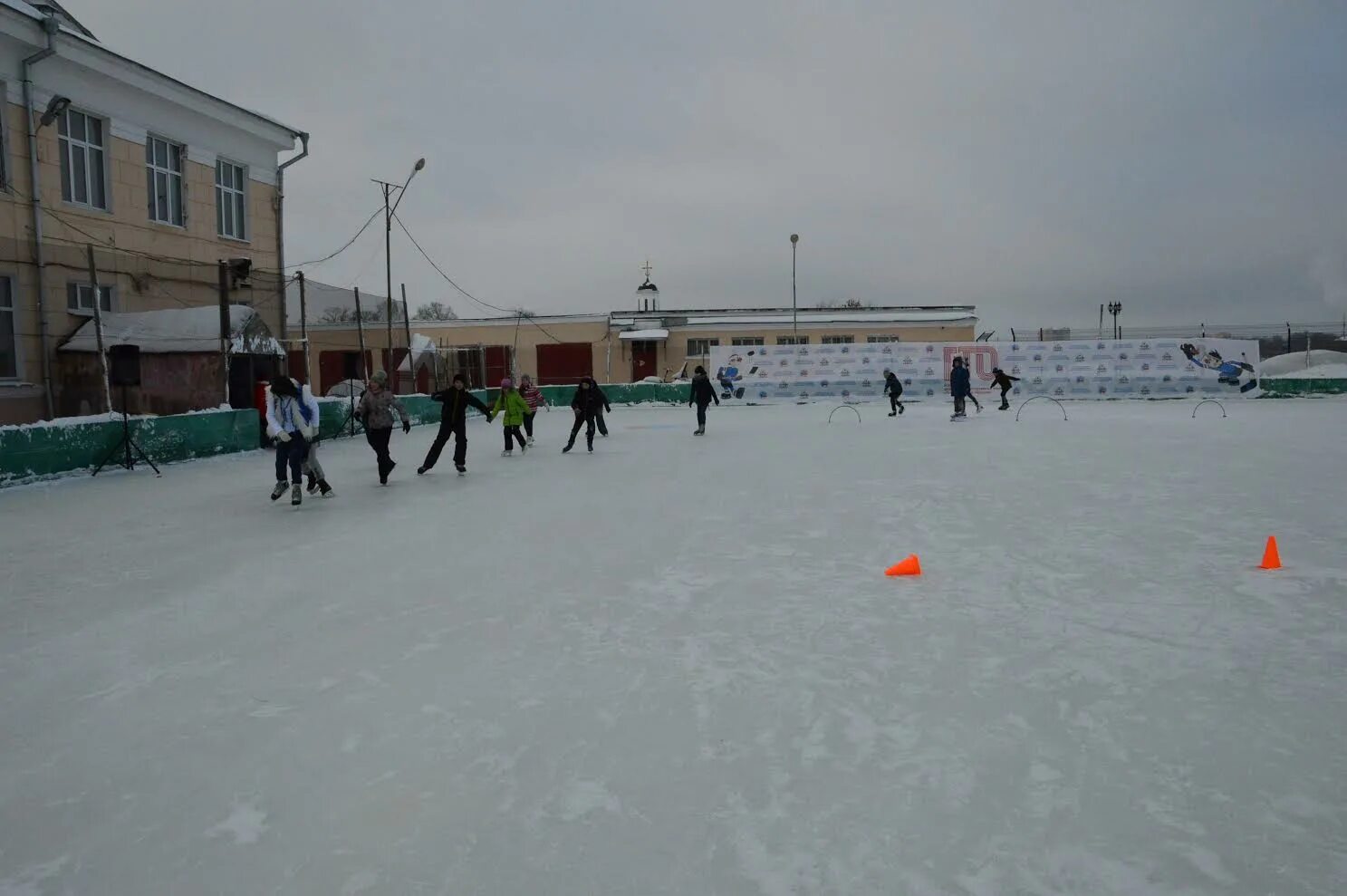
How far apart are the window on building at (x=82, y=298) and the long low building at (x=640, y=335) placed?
919 inches

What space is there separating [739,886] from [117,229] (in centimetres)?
2200

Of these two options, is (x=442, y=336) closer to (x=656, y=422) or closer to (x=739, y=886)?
(x=656, y=422)

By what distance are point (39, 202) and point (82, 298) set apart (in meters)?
2.02

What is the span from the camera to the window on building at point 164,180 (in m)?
21.6

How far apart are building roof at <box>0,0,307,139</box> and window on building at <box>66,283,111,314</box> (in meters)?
4.79

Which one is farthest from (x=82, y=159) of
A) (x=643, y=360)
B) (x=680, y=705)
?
(x=643, y=360)

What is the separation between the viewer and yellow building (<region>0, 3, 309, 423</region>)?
18.0 meters

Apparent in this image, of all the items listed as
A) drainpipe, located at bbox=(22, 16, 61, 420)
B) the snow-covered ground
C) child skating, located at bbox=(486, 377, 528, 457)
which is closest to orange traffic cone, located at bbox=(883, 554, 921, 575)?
the snow-covered ground

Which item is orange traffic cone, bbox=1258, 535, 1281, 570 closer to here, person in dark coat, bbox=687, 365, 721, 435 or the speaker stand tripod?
the speaker stand tripod

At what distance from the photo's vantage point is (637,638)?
5.56 meters

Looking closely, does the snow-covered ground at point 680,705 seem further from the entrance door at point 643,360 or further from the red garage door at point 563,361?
the entrance door at point 643,360

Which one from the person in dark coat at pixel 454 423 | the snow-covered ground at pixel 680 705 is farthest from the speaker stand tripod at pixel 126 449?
the snow-covered ground at pixel 680 705

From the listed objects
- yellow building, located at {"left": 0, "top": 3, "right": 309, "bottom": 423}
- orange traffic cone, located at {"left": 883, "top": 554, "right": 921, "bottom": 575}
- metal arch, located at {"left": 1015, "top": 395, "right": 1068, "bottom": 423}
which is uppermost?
yellow building, located at {"left": 0, "top": 3, "right": 309, "bottom": 423}

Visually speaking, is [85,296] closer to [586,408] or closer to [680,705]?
[586,408]
